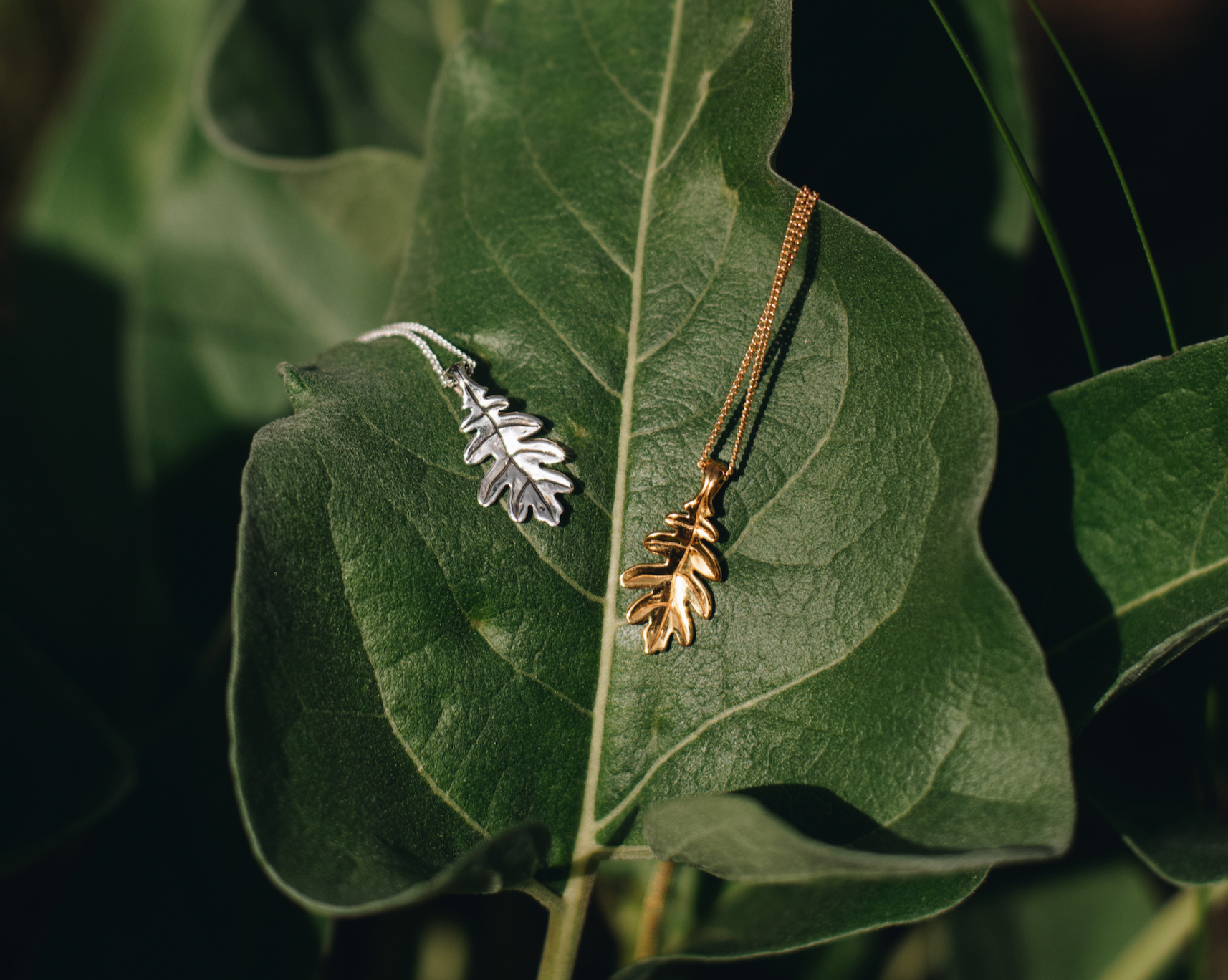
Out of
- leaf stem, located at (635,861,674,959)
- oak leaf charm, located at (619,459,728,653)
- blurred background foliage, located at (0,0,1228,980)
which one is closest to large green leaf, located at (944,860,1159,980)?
blurred background foliage, located at (0,0,1228,980)

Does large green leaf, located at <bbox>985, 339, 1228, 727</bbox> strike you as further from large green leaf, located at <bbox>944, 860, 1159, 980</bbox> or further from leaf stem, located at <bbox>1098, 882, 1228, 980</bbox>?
large green leaf, located at <bbox>944, 860, 1159, 980</bbox>

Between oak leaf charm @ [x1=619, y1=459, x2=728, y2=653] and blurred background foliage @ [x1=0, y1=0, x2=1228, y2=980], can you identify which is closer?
oak leaf charm @ [x1=619, y1=459, x2=728, y2=653]

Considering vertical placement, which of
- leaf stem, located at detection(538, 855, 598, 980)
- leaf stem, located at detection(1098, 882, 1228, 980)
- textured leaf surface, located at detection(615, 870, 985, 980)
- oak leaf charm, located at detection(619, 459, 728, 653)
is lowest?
leaf stem, located at detection(1098, 882, 1228, 980)

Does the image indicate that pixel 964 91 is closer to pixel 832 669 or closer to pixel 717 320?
pixel 717 320

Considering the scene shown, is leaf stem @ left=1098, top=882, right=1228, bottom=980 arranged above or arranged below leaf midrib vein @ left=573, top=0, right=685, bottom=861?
below

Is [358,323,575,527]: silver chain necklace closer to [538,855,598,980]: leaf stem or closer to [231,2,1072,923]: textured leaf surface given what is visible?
[231,2,1072,923]: textured leaf surface

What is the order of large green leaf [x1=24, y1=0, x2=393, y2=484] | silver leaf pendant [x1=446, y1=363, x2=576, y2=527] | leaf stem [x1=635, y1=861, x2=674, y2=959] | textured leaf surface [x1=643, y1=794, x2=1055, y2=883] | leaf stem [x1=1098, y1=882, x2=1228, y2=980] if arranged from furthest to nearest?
large green leaf [x1=24, y1=0, x2=393, y2=484] < leaf stem [x1=1098, y1=882, x2=1228, y2=980] < leaf stem [x1=635, y1=861, x2=674, y2=959] < silver leaf pendant [x1=446, y1=363, x2=576, y2=527] < textured leaf surface [x1=643, y1=794, x2=1055, y2=883]

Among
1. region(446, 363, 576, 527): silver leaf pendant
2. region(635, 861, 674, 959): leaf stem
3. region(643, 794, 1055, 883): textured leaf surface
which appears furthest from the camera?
region(635, 861, 674, 959): leaf stem

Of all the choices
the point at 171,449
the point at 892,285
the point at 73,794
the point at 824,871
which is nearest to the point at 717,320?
the point at 892,285
